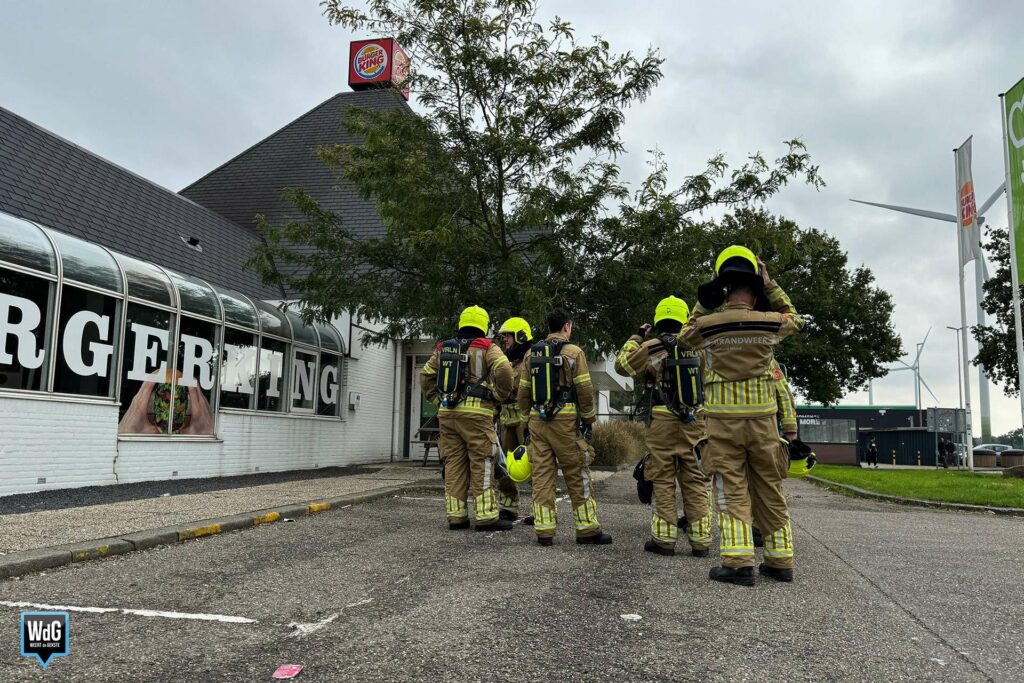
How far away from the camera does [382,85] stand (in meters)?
13.7

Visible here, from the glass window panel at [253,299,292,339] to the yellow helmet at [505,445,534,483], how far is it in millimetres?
8528

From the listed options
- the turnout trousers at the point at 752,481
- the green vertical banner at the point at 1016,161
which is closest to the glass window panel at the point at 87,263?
the turnout trousers at the point at 752,481

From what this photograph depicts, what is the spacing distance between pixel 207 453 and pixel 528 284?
6357mm

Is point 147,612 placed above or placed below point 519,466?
below

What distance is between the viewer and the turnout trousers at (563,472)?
6.18m

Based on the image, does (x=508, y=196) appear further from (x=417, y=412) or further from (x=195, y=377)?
(x=417, y=412)

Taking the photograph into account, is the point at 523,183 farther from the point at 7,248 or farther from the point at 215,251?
the point at 215,251

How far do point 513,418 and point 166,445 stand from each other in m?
6.36

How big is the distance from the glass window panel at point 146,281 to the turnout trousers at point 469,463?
6.37 m

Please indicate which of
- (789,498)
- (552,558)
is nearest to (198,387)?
(552,558)

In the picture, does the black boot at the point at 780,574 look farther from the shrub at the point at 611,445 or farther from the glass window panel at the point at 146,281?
the shrub at the point at 611,445

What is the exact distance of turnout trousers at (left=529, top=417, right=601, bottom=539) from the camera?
6.18 m

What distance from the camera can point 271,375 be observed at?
1435 centimetres

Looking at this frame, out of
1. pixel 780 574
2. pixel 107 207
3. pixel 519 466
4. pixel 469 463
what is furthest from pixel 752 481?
pixel 107 207
